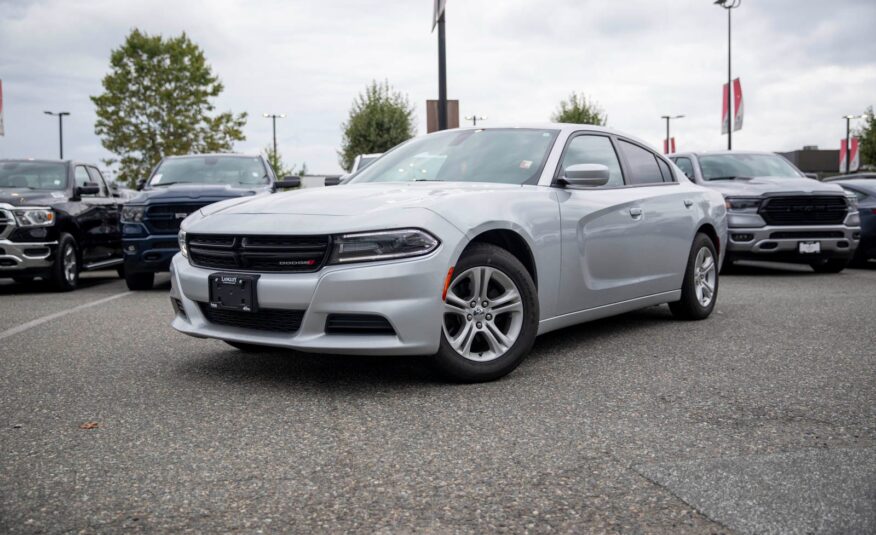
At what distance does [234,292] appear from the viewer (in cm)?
439

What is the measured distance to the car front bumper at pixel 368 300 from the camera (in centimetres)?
412

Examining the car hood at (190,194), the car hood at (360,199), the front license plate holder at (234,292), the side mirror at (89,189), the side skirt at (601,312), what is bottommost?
the side skirt at (601,312)

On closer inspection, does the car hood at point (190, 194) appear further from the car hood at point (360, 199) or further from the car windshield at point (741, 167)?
Answer: the car windshield at point (741, 167)

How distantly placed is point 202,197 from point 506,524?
815cm

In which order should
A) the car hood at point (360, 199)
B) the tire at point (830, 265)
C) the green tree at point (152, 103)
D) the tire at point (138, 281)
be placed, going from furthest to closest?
the green tree at point (152, 103)
the tire at point (830, 265)
the tire at point (138, 281)
the car hood at point (360, 199)

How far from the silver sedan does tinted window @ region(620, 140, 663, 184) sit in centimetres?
15

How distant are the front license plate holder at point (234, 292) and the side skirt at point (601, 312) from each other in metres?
1.66

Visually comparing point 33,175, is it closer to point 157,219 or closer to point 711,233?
point 157,219

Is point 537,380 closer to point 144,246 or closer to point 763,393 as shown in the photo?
point 763,393

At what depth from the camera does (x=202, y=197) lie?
1004cm

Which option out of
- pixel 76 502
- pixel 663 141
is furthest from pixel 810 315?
pixel 663 141

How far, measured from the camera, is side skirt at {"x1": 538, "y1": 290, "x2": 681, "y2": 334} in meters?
5.06

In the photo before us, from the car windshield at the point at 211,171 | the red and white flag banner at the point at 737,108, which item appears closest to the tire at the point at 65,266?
the car windshield at the point at 211,171

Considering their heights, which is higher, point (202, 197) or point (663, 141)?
point (663, 141)
